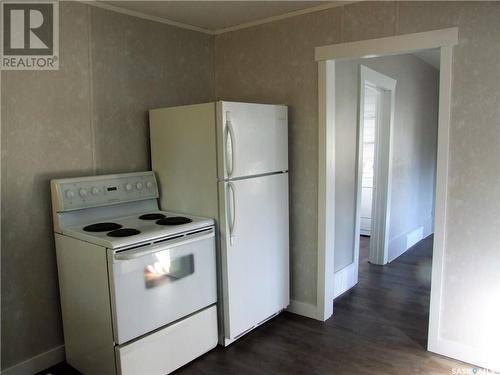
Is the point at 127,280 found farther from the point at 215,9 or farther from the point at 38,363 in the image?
the point at 215,9

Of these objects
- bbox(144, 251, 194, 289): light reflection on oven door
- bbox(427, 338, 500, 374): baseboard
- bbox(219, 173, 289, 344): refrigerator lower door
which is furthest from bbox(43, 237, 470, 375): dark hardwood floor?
bbox(144, 251, 194, 289): light reflection on oven door

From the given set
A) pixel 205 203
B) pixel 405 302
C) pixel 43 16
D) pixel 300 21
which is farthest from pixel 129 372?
pixel 300 21

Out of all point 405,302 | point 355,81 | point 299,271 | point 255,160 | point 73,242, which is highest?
point 355,81

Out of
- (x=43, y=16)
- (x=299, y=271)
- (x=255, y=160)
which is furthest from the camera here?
(x=299, y=271)

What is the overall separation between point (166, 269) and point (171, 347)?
0.49 meters

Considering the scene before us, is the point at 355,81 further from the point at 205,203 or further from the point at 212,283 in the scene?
the point at 212,283

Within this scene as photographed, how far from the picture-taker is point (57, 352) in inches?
103

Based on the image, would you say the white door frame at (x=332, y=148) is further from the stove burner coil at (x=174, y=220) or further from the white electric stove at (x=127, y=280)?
the stove burner coil at (x=174, y=220)

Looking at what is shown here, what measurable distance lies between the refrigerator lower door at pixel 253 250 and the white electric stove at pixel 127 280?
107 millimetres

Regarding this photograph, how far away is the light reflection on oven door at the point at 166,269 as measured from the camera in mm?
2281

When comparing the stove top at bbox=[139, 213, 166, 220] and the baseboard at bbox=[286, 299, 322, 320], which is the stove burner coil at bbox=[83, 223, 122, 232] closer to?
the stove top at bbox=[139, 213, 166, 220]

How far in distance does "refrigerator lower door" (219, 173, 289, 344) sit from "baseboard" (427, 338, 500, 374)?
1121mm

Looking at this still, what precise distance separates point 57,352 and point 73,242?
817 millimetres

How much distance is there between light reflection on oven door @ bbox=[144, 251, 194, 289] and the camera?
2281mm
